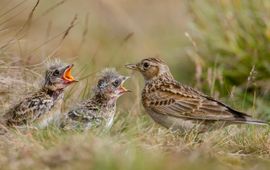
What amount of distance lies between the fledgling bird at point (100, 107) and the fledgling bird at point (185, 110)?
1.69 feet

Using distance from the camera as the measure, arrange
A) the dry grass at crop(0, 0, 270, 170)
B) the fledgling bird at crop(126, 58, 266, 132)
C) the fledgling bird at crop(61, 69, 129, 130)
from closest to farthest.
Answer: the dry grass at crop(0, 0, 270, 170), the fledgling bird at crop(61, 69, 129, 130), the fledgling bird at crop(126, 58, 266, 132)

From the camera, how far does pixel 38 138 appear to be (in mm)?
8047

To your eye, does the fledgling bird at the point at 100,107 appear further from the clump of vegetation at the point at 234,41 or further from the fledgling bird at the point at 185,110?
the clump of vegetation at the point at 234,41

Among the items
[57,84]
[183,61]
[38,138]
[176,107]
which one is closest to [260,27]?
[183,61]

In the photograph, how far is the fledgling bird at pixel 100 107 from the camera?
863cm

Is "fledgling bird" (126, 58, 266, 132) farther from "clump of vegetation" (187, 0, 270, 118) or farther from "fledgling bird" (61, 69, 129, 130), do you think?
"clump of vegetation" (187, 0, 270, 118)

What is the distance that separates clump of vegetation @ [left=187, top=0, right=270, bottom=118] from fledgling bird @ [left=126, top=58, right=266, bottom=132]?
3151 mm

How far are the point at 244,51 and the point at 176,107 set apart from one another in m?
4.41

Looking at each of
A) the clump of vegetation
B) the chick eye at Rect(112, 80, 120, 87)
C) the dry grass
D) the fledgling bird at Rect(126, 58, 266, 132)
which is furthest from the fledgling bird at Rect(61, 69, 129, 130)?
the clump of vegetation

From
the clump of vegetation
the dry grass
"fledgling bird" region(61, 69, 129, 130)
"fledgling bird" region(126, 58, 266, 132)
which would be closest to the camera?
the dry grass

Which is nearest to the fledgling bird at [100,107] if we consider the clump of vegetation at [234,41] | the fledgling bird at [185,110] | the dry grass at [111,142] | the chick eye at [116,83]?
the chick eye at [116,83]

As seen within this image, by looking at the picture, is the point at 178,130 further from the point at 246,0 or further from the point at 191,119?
the point at 246,0

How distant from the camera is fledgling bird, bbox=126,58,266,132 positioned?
29.8 ft

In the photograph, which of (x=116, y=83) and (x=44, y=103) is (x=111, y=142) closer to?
(x=44, y=103)
